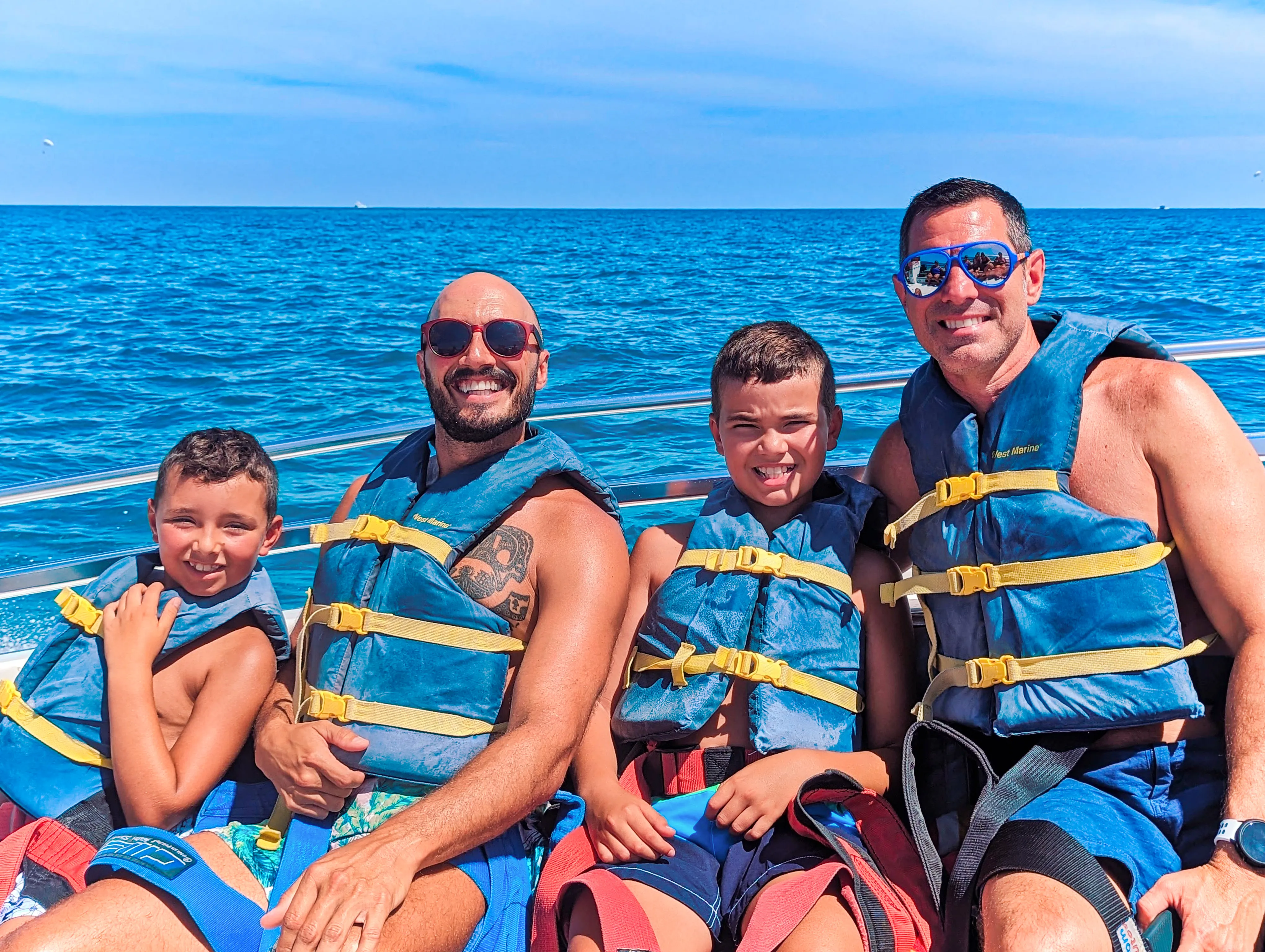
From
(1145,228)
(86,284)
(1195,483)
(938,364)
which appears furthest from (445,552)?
(1145,228)

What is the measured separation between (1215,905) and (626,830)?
106 centimetres

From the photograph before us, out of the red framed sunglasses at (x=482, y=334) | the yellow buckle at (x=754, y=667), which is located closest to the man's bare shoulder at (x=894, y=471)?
the yellow buckle at (x=754, y=667)

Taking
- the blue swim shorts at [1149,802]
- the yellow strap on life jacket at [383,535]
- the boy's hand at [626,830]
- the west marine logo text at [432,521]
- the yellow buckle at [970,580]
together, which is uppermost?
the west marine logo text at [432,521]

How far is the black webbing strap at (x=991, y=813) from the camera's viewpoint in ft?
6.38

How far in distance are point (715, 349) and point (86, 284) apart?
731 inches

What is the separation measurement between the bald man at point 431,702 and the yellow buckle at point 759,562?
27 cm

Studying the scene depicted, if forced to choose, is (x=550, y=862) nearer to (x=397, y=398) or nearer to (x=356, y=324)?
(x=397, y=398)

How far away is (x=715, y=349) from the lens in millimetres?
15281

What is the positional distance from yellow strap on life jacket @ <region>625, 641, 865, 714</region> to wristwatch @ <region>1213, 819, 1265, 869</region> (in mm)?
750

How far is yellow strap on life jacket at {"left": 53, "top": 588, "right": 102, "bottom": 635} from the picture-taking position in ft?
8.30

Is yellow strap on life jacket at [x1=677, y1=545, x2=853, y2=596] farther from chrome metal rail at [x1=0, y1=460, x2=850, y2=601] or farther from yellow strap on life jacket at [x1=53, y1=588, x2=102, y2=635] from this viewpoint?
yellow strap on life jacket at [x1=53, y1=588, x2=102, y2=635]

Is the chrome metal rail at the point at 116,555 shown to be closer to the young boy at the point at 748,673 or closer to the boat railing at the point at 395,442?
the boat railing at the point at 395,442

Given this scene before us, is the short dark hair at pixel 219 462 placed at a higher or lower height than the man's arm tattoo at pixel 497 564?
higher

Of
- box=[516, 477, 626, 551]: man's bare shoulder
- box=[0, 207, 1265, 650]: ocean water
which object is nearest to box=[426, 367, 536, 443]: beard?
box=[516, 477, 626, 551]: man's bare shoulder
